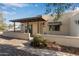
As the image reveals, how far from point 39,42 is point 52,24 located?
3515 mm

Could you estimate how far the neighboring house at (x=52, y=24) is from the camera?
1448 cm

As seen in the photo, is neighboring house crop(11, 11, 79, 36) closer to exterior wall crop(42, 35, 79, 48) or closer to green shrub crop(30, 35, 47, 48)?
green shrub crop(30, 35, 47, 48)

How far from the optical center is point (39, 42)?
13148mm

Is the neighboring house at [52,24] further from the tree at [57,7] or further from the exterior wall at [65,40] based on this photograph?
the tree at [57,7]

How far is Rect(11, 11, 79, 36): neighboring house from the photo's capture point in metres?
14.5

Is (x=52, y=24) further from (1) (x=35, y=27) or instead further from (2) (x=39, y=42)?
(2) (x=39, y=42)

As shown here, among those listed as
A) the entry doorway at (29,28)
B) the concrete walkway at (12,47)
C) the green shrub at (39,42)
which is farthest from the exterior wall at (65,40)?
the concrete walkway at (12,47)

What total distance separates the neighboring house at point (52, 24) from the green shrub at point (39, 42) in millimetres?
623

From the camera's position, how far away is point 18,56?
1105 centimetres

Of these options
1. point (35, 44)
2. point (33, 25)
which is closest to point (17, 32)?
point (33, 25)

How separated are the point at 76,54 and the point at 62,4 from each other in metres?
3.08

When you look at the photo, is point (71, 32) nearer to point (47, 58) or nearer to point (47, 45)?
point (47, 45)

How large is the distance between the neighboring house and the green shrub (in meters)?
0.62

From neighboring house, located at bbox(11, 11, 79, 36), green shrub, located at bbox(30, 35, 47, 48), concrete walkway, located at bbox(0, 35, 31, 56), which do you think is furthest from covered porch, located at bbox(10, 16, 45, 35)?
concrete walkway, located at bbox(0, 35, 31, 56)
